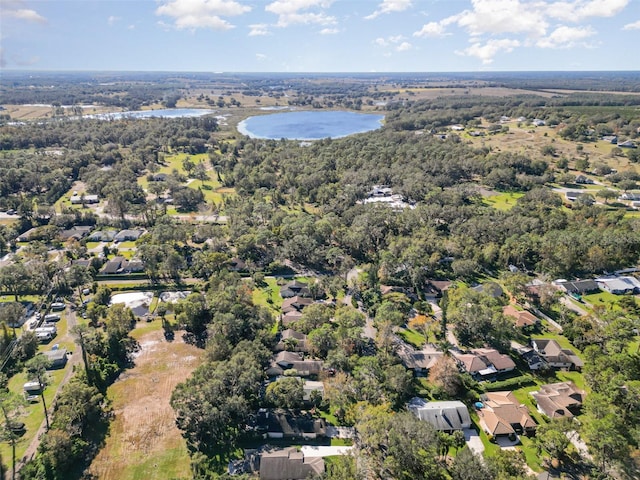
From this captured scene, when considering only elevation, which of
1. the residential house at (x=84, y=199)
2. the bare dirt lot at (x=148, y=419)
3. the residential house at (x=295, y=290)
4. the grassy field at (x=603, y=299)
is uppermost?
the residential house at (x=84, y=199)

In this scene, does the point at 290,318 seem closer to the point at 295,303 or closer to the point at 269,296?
the point at 295,303

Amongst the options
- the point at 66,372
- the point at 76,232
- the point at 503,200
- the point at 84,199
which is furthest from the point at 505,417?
the point at 84,199

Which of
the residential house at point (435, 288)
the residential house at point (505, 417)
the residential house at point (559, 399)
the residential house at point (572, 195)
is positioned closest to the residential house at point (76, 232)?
the residential house at point (435, 288)

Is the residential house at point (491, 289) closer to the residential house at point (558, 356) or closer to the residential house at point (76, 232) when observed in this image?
the residential house at point (558, 356)

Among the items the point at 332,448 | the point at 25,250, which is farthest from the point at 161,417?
the point at 25,250

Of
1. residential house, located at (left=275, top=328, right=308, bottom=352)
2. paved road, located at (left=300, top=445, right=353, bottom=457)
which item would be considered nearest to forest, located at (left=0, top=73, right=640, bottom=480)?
residential house, located at (left=275, top=328, right=308, bottom=352)
